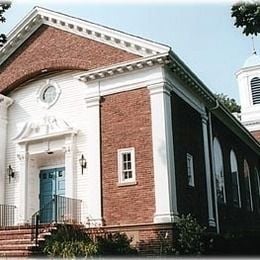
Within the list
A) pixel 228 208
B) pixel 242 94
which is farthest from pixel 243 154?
pixel 242 94

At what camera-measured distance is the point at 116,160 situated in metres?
16.9

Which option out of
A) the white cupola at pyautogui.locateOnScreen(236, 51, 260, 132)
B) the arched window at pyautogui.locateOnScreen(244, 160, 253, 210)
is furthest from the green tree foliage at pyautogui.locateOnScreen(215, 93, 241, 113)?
the arched window at pyautogui.locateOnScreen(244, 160, 253, 210)

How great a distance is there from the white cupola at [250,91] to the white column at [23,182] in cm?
2407

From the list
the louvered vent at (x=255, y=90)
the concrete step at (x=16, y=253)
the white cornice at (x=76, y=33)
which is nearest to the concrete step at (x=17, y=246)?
the concrete step at (x=16, y=253)

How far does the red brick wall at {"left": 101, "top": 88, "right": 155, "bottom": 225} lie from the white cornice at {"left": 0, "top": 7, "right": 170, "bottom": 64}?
161 cm

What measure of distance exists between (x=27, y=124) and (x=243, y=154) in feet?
46.4

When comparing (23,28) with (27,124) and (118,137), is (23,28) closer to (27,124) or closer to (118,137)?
(27,124)

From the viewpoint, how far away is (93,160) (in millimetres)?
17344

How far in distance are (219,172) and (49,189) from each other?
→ 8.20m

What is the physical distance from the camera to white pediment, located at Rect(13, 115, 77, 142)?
18750 millimetres

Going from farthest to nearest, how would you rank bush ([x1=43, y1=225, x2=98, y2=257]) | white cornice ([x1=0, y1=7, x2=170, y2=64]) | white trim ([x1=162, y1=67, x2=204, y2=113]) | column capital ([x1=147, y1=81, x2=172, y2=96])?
white cornice ([x1=0, y1=7, x2=170, y2=64]), white trim ([x1=162, y1=67, x2=204, y2=113]), column capital ([x1=147, y1=81, x2=172, y2=96]), bush ([x1=43, y1=225, x2=98, y2=257])

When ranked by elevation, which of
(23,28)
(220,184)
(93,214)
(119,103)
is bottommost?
(93,214)

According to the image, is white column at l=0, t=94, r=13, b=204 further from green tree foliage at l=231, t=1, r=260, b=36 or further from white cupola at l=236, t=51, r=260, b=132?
white cupola at l=236, t=51, r=260, b=132

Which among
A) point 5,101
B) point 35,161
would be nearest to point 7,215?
point 35,161
